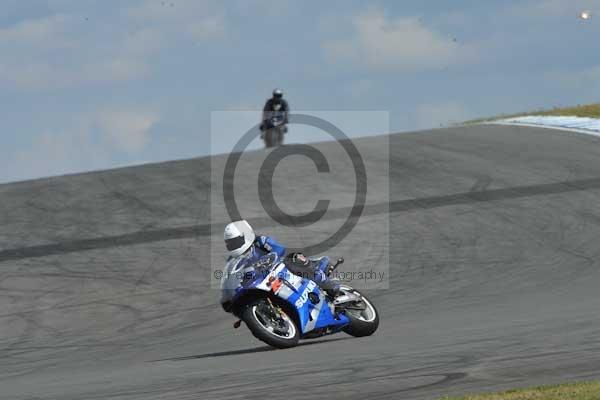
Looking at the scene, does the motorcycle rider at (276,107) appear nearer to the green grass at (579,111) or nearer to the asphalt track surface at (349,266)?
the asphalt track surface at (349,266)

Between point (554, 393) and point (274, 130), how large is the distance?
2515 cm

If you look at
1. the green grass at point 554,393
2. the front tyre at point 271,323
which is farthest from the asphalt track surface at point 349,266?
the green grass at point 554,393

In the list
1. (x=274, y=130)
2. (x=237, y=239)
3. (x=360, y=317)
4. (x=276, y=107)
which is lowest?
(x=360, y=317)

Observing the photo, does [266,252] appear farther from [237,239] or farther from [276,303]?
[276,303]

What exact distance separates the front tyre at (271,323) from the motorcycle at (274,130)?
20.6 meters

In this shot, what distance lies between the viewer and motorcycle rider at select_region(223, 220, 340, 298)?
1045cm

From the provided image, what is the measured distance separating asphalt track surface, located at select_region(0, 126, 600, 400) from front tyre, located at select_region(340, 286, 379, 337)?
36 cm

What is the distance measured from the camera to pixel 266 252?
10.7m

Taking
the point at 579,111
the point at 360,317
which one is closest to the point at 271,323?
the point at 360,317

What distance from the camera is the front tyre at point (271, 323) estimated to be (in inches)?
404

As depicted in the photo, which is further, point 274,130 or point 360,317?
point 274,130

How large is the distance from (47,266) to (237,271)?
8291 mm

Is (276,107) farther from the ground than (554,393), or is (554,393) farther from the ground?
(276,107)

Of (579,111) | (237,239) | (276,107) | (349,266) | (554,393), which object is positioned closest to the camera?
(554,393)
